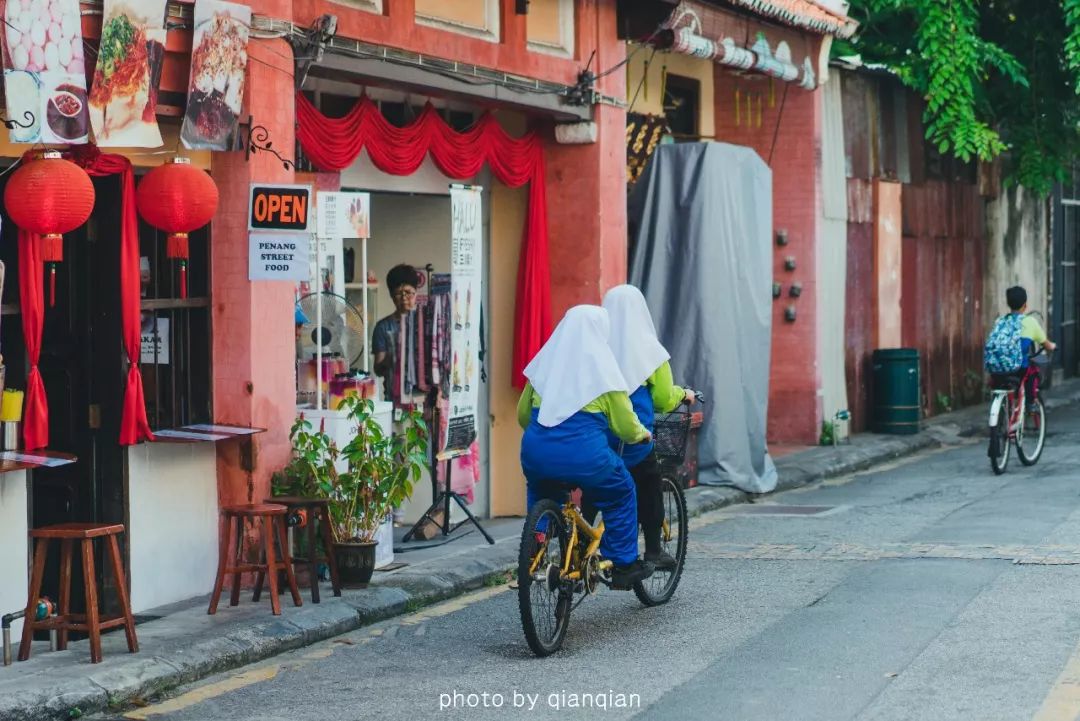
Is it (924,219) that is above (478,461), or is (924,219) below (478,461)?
above

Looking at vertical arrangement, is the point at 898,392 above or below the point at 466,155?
below

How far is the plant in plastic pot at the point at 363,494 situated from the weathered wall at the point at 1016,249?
1645cm

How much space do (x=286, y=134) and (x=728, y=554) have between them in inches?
170

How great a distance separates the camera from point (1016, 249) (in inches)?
1045

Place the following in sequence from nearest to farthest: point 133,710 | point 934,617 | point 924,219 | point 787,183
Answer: point 133,710, point 934,617, point 787,183, point 924,219

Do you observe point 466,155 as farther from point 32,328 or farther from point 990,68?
point 990,68

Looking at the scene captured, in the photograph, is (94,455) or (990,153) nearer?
(94,455)

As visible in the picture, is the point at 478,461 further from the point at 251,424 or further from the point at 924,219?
the point at 924,219

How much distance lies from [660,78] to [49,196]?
9.72m

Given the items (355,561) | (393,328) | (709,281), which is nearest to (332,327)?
(393,328)

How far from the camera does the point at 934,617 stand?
9070mm

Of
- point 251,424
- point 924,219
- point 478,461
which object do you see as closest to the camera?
point 251,424

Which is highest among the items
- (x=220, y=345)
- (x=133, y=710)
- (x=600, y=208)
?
(x=600, y=208)

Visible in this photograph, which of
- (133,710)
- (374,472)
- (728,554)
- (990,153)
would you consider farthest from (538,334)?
(990,153)
